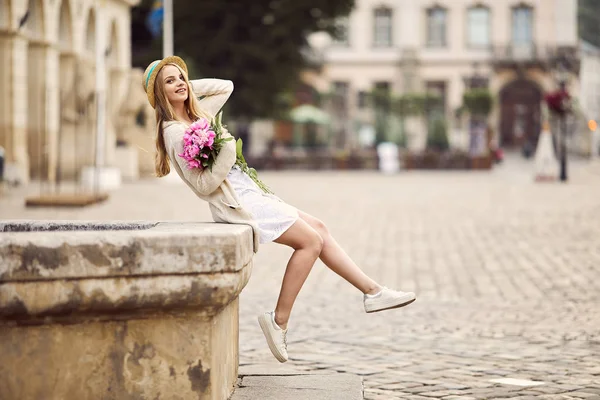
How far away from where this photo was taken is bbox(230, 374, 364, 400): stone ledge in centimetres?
516

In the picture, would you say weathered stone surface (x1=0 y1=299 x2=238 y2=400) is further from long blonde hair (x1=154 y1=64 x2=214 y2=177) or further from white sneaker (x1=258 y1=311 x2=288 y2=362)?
long blonde hair (x1=154 y1=64 x2=214 y2=177)

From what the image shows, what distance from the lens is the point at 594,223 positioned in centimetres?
1727

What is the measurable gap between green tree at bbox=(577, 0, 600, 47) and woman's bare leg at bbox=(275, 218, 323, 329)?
282 ft

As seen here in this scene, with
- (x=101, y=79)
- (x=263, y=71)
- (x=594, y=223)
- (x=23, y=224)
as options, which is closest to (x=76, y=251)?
(x=23, y=224)

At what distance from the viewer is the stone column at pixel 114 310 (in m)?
4.08

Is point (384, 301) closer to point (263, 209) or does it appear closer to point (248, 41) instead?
point (263, 209)

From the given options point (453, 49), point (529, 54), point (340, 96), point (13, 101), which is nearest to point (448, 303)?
point (13, 101)

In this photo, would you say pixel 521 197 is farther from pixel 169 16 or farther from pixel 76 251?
pixel 76 251

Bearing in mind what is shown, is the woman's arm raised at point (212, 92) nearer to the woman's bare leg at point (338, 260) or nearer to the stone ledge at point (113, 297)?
the woman's bare leg at point (338, 260)

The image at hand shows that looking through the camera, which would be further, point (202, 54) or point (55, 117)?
point (202, 54)

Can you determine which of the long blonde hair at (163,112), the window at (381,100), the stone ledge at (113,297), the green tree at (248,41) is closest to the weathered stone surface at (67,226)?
the long blonde hair at (163,112)

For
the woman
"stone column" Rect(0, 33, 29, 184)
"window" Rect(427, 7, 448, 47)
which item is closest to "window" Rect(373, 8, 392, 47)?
"window" Rect(427, 7, 448, 47)

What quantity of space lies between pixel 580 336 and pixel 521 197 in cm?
1749

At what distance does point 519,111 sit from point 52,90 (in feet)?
135
